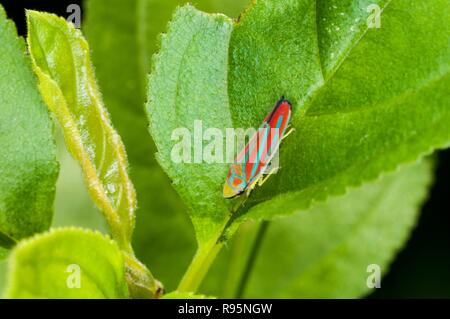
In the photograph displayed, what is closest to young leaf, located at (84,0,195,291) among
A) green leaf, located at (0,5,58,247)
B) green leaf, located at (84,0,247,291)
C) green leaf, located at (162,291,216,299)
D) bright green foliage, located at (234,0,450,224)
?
green leaf, located at (84,0,247,291)

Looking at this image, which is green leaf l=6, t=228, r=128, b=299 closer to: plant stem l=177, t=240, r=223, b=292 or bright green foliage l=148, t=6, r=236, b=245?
plant stem l=177, t=240, r=223, b=292

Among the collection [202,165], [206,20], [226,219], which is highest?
[206,20]

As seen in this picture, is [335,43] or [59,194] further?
[59,194]

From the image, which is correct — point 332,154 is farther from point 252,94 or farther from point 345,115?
point 252,94

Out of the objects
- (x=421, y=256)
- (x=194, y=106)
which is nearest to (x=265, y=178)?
(x=194, y=106)

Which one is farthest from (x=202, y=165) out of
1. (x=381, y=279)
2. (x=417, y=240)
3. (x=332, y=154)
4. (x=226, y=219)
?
(x=417, y=240)

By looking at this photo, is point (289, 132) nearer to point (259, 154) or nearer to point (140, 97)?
point (259, 154)
